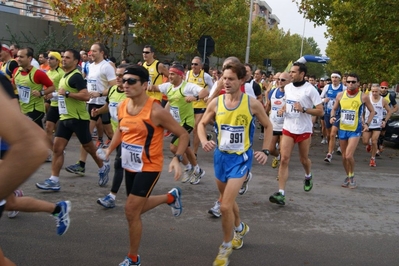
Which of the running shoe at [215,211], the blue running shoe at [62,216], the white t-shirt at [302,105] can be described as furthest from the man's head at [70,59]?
the white t-shirt at [302,105]

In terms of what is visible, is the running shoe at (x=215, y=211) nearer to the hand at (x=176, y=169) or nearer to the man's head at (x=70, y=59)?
the hand at (x=176, y=169)

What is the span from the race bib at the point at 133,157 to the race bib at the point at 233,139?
35.7 inches

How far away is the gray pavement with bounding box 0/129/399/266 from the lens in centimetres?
507

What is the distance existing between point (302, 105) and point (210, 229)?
8.86ft

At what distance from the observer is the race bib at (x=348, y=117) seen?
357 inches

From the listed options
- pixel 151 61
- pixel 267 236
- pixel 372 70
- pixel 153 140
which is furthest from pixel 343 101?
pixel 372 70

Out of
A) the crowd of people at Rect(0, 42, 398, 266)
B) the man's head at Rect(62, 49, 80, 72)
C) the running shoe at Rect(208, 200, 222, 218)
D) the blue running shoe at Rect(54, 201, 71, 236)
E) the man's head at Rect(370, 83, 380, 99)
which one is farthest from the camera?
the man's head at Rect(370, 83, 380, 99)

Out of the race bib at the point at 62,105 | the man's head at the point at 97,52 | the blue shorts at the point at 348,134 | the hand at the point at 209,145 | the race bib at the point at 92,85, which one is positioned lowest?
the blue shorts at the point at 348,134

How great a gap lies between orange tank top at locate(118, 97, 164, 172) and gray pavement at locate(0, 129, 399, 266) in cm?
93

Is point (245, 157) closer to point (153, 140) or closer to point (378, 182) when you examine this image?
point (153, 140)

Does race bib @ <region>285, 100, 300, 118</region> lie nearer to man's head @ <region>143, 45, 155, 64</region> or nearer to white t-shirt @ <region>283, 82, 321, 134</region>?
white t-shirt @ <region>283, 82, 321, 134</region>

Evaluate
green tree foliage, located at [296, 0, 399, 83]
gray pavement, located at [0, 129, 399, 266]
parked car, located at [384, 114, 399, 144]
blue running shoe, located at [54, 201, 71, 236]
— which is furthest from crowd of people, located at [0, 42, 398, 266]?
green tree foliage, located at [296, 0, 399, 83]

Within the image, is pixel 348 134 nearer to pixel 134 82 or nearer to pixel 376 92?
pixel 376 92

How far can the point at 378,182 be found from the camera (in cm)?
984
